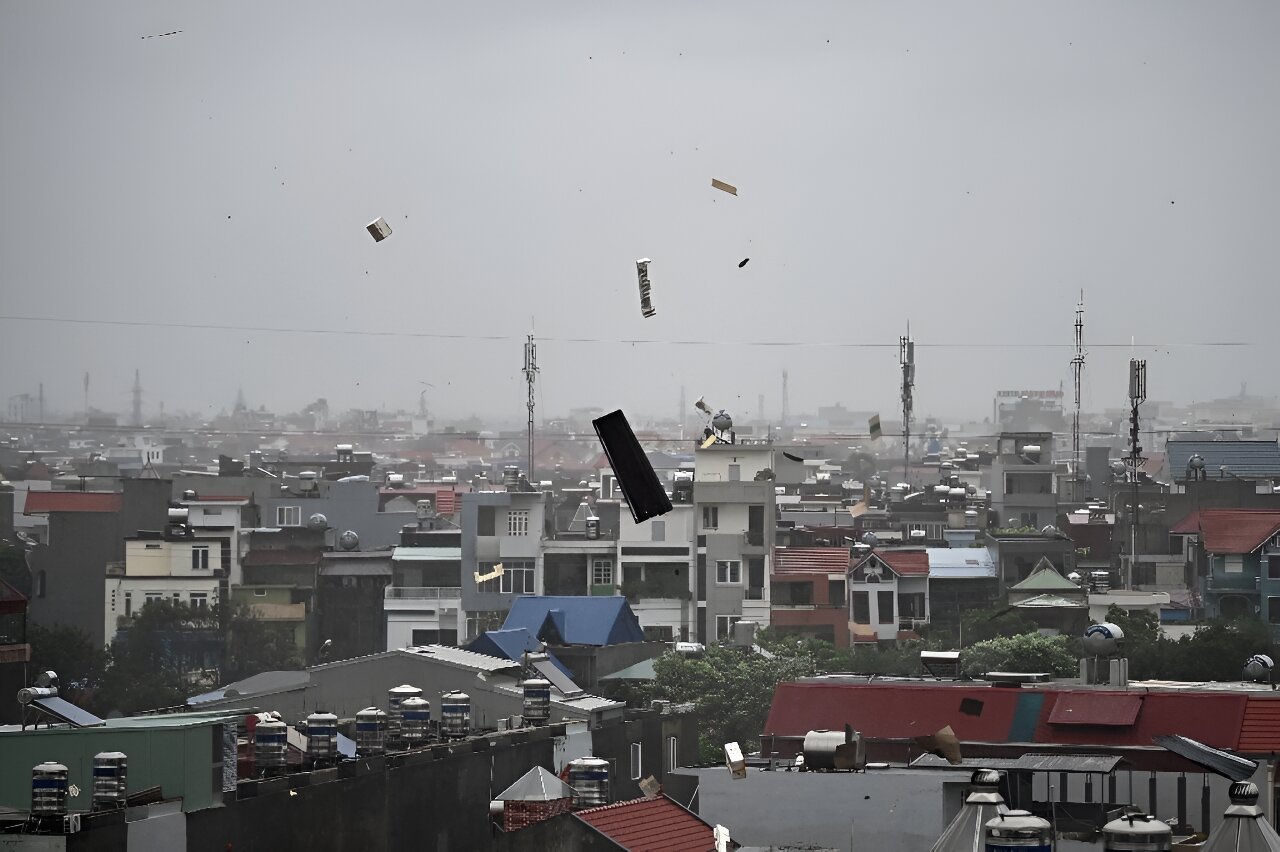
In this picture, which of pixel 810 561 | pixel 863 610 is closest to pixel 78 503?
pixel 810 561

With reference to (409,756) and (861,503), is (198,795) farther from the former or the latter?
(861,503)

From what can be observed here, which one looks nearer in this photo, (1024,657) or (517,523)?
(1024,657)

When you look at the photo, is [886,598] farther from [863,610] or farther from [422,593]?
[422,593]

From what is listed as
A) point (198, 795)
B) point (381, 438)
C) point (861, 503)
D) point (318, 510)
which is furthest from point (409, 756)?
point (381, 438)

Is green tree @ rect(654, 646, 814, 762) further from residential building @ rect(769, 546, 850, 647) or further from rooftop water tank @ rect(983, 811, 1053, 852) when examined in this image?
rooftop water tank @ rect(983, 811, 1053, 852)

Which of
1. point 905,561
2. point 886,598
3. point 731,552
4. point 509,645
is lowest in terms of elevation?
point 886,598

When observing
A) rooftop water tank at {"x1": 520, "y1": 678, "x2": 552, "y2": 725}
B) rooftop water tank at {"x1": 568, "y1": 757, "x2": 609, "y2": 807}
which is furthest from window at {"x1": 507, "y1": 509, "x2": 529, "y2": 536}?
rooftop water tank at {"x1": 568, "y1": 757, "x2": 609, "y2": 807}
